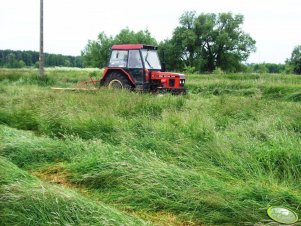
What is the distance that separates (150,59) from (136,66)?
72 cm

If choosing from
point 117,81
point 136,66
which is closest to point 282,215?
point 136,66

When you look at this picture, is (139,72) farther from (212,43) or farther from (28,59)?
(28,59)

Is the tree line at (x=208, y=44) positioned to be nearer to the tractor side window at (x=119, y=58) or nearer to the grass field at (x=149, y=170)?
the tractor side window at (x=119, y=58)

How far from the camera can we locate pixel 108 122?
6484 mm

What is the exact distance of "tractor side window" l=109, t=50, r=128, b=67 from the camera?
13533 millimetres

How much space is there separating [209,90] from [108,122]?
38.5ft

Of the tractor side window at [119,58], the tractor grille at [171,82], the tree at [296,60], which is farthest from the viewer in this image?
the tree at [296,60]

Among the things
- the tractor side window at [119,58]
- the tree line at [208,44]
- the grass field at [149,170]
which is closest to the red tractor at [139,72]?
the tractor side window at [119,58]

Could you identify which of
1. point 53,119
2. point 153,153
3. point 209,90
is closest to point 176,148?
point 153,153

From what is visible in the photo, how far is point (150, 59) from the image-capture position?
13594mm

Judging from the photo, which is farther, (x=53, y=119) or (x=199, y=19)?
(x=199, y=19)

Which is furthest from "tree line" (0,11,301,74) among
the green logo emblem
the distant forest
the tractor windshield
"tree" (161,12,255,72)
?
the green logo emblem

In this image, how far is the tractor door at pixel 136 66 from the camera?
13.0 meters

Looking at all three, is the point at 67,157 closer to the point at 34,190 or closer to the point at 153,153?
the point at 153,153
